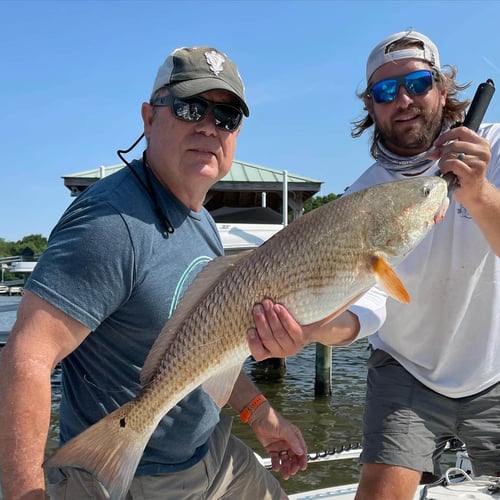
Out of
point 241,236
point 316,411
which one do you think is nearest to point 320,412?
point 316,411

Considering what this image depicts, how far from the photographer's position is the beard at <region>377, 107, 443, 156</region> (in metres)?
3.50

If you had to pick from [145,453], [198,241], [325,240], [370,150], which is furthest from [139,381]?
[370,150]

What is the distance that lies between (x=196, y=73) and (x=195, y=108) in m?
0.16

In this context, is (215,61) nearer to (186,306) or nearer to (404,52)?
(186,306)

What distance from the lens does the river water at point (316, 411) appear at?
769 centimetres

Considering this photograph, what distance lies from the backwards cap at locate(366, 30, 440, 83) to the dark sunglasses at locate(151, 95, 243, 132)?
4.44 feet

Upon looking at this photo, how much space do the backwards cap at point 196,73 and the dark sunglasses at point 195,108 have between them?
39 mm

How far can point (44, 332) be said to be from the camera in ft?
6.43

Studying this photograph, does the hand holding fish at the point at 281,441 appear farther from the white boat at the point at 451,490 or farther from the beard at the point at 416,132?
the beard at the point at 416,132

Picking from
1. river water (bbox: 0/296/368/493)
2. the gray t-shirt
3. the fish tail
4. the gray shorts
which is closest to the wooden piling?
river water (bbox: 0/296/368/493)

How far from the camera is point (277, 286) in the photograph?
2375 mm

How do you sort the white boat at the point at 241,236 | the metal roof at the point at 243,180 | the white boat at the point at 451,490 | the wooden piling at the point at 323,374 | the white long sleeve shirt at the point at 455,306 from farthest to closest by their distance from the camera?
the metal roof at the point at 243,180
the wooden piling at the point at 323,374
the white boat at the point at 241,236
the white boat at the point at 451,490
the white long sleeve shirt at the point at 455,306

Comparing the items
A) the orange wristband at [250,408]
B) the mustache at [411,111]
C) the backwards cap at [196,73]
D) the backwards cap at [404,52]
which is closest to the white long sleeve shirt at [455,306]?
Answer: the mustache at [411,111]

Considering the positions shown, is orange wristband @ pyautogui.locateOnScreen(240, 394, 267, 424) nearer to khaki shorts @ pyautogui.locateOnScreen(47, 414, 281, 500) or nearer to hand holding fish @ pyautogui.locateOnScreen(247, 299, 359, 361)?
khaki shorts @ pyautogui.locateOnScreen(47, 414, 281, 500)
